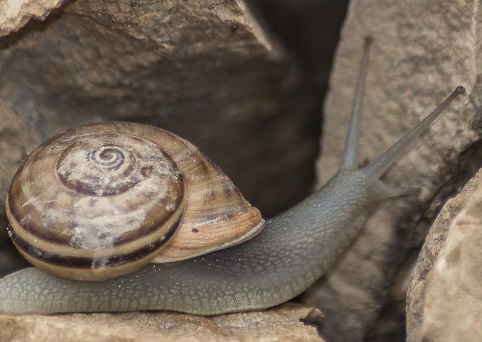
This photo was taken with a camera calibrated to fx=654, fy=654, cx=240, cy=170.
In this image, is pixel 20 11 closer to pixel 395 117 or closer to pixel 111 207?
pixel 111 207

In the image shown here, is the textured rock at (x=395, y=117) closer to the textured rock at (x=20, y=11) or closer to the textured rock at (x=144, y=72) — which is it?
the textured rock at (x=144, y=72)

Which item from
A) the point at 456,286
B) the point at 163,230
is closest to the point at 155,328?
the point at 163,230

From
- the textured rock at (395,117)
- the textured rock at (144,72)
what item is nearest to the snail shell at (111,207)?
the textured rock at (144,72)

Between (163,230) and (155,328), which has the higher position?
(163,230)

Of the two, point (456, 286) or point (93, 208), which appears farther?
point (93, 208)

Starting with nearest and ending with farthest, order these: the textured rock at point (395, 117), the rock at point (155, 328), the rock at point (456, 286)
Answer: the rock at point (456, 286) → the rock at point (155, 328) → the textured rock at point (395, 117)

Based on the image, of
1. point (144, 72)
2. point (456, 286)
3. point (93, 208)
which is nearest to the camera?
point (456, 286)

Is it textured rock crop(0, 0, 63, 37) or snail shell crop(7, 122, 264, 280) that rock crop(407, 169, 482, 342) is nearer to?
snail shell crop(7, 122, 264, 280)
